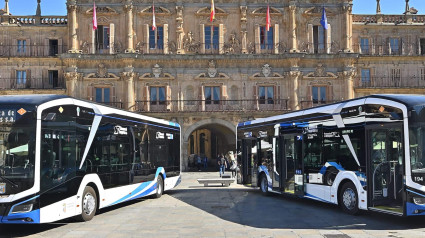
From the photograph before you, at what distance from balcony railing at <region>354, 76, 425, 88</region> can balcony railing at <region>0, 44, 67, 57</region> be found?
25194mm

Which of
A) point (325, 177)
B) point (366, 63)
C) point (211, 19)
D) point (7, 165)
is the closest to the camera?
point (7, 165)

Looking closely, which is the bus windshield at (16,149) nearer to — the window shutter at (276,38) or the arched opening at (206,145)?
the window shutter at (276,38)

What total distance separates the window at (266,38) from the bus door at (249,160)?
19645 millimetres

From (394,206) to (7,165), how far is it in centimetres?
850

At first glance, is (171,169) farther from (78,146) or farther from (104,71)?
(104,71)

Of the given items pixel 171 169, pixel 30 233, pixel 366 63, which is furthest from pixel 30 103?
pixel 366 63

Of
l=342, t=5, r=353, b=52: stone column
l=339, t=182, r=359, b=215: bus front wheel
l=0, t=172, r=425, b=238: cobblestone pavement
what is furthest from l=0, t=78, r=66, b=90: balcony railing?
l=339, t=182, r=359, b=215: bus front wheel

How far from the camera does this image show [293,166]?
14680mm

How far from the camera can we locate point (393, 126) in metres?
10.5

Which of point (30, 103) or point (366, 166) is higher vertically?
point (30, 103)

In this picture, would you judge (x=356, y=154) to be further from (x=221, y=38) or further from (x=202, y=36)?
(x=202, y=36)

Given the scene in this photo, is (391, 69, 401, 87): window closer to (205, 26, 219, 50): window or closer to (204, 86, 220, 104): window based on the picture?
(204, 86, 220, 104): window

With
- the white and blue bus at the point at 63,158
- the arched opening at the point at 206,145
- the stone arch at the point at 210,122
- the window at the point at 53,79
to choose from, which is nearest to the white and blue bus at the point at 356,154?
the white and blue bus at the point at 63,158

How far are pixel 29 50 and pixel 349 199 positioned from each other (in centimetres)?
3277
